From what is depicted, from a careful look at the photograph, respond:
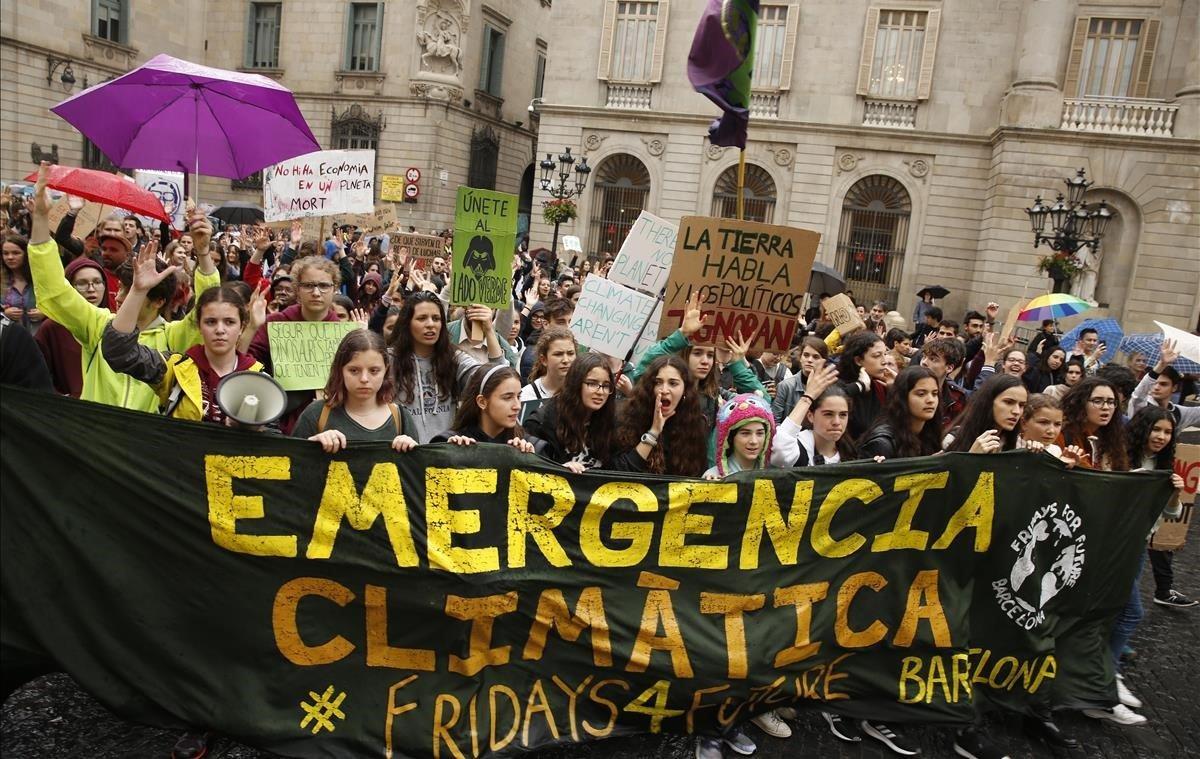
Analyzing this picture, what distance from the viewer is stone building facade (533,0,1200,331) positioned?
20.9 m

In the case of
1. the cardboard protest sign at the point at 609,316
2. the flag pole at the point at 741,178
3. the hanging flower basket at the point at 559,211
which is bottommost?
the cardboard protest sign at the point at 609,316

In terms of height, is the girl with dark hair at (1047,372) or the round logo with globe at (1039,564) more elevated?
the girl with dark hair at (1047,372)

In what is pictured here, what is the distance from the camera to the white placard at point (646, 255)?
7016mm

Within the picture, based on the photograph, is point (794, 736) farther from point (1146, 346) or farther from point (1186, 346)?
point (1146, 346)

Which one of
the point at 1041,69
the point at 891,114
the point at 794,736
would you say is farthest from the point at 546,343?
the point at 891,114

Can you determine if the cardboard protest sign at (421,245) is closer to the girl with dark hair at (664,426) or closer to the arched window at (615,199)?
the girl with dark hair at (664,426)

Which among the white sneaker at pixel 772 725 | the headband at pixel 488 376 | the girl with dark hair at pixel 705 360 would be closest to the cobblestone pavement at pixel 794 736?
the white sneaker at pixel 772 725

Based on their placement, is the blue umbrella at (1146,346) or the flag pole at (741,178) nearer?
the flag pole at (741,178)

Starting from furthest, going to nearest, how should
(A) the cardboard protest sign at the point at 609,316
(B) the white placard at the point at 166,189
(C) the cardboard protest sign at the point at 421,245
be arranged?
(B) the white placard at the point at 166,189, (C) the cardboard protest sign at the point at 421,245, (A) the cardboard protest sign at the point at 609,316

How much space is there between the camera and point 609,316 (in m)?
6.44

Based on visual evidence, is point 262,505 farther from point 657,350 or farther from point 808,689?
point 657,350

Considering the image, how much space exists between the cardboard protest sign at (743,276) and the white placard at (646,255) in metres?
1.29

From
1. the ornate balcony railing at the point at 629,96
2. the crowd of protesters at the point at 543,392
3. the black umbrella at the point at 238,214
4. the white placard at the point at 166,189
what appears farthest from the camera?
the ornate balcony railing at the point at 629,96

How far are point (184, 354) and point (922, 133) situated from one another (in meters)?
23.5
